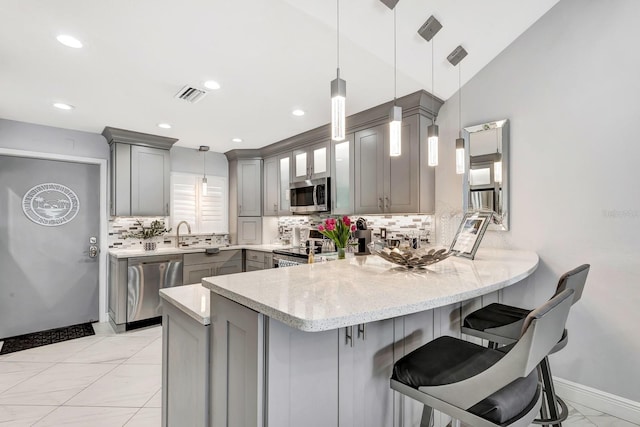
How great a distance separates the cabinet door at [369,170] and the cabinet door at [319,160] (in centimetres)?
51

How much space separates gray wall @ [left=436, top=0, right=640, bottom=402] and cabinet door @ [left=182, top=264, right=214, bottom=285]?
11.9 ft

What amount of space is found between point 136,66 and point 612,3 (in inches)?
131

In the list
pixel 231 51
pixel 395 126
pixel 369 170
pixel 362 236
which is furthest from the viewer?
pixel 362 236

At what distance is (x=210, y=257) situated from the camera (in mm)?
4457

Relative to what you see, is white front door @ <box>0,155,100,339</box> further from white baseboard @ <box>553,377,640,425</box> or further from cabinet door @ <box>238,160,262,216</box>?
white baseboard @ <box>553,377,640,425</box>

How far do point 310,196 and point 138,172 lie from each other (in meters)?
2.30

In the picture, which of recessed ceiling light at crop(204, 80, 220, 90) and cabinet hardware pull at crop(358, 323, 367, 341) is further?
recessed ceiling light at crop(204, 80, 220, 90)

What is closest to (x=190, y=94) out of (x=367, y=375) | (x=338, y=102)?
(x=338, y=102)

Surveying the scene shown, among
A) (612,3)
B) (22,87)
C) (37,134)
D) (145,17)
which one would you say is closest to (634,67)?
(612,3)

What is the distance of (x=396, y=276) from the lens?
Result: 4.89 feet

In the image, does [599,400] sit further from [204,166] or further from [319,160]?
[204,166]

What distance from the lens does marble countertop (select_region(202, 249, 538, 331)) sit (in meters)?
0.91

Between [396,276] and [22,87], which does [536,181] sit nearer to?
[396,276]

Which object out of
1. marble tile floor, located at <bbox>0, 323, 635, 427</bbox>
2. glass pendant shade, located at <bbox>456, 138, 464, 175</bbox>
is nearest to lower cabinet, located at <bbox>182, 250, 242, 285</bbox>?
marble tile floor, located at <bbox>0, 323, 635, 427</bbox>
